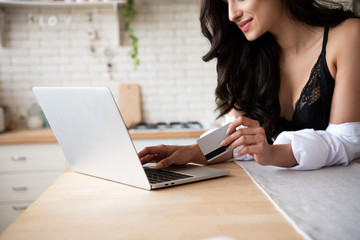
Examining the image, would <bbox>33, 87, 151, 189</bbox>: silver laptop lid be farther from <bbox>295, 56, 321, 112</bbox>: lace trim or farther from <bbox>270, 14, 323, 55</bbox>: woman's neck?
<bbox>270, 14, 323, 55</bbox>: woman's neck

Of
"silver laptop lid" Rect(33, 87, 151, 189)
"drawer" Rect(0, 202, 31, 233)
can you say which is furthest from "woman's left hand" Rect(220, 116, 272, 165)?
"drawer" Rect(0, 202, 31, 233)

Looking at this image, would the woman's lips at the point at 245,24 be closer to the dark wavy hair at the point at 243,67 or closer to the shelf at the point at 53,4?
the dark wavy hair at the point at 243,67

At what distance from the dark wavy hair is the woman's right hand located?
1.72ft

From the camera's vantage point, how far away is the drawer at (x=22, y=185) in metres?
2.84

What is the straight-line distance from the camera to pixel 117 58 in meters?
3.49

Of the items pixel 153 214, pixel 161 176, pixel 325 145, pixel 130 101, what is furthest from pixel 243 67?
pixel 130 101

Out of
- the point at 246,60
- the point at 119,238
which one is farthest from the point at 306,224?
the point at 246,60

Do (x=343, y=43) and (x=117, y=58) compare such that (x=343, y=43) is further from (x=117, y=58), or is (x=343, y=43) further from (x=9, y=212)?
(x=9, y=212)

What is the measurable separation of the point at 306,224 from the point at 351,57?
36.3 inches

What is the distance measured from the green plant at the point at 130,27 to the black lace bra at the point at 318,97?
2091 millimetres

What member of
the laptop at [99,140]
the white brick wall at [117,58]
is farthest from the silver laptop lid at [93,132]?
the white brick wall at [117,58]

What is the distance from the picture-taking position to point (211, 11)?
5.62 feet

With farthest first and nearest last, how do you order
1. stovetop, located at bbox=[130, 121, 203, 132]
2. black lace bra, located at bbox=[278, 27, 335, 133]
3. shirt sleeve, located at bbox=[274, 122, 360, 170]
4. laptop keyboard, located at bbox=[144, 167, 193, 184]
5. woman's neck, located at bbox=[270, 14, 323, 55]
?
1. stovetop, located at bbox=[130, 121, 203, 132]
2. woman's neck, located at bbox=[270, 14, 323, 55]
3. black lace bra, located at bbox=[278, 27, 335, 133]
4. shirt sleeve, located at bbox=[274, 122, 360, 170]
5. laptop keyboard, located at bbox=[144, 167, 193, 184]

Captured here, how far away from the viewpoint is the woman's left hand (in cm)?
113
